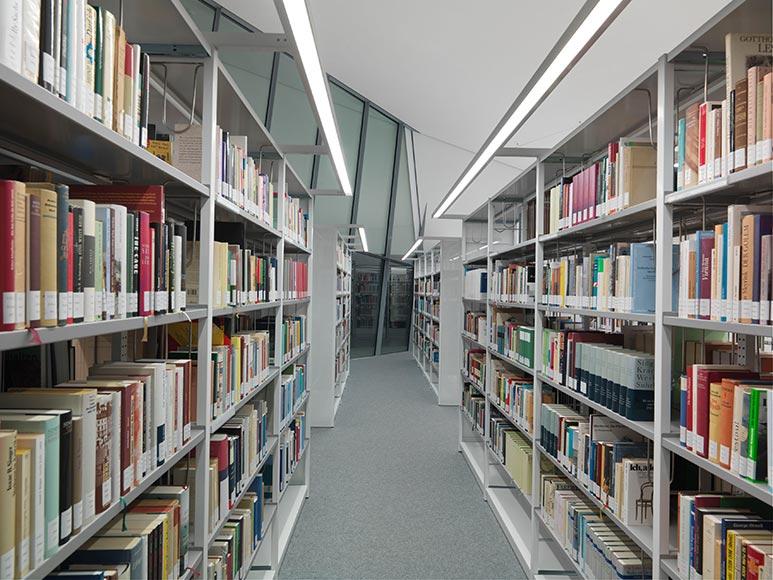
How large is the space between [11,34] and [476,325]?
4.91 metres

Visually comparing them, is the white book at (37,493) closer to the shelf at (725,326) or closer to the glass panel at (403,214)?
the shelf at (725,326)

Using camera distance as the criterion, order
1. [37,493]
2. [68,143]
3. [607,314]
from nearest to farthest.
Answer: [37,493] → [68,143] → [607,314]

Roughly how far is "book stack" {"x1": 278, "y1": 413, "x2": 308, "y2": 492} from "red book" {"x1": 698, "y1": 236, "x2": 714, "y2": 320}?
2561 mm

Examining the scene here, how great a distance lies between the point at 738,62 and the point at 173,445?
2090 millimetres

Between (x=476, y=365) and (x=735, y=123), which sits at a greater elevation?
(x=735, y=123)

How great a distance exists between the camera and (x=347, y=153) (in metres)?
9.94

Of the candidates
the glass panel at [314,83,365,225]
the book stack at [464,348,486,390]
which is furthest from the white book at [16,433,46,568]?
the glass panel at [314,83,365,225]

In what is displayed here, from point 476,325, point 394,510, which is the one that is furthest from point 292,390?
point 476,325

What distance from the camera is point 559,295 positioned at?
301cm

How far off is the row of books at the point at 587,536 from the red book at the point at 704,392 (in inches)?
32.1

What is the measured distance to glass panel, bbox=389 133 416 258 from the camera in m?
11.6

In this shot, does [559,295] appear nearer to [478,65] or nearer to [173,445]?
[173,445]

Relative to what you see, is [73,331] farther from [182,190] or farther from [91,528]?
[182,190]

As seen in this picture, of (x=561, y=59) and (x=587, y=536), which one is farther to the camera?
(x=587, y=536)
